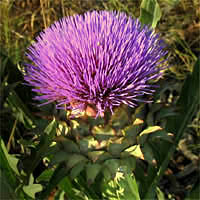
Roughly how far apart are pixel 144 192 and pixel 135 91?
36cm

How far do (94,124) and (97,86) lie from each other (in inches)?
4.2

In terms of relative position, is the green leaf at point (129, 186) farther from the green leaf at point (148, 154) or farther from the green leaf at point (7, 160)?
the green leaf at point (7, 160)

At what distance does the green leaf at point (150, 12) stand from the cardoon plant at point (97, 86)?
0.80ft

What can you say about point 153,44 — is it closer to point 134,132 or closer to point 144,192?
point 134,132

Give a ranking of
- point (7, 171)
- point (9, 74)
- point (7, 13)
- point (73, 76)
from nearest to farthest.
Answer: point (73, 76), point (7, 171), point (9, 74), point (7, 13)

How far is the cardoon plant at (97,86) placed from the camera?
2.54 feet

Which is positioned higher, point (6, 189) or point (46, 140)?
point (46, 140)

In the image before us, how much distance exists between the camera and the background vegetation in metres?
0.82

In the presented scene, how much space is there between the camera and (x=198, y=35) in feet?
4.70

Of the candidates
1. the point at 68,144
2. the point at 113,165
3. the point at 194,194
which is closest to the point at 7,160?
the point at 68,144

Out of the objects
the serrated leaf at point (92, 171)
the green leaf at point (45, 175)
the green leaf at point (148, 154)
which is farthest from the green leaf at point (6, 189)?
the green leaf at point (148, 154)

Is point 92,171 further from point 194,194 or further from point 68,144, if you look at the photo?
point 194,194

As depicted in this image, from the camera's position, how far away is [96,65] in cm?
79

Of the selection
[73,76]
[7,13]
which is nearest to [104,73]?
[73,76]
